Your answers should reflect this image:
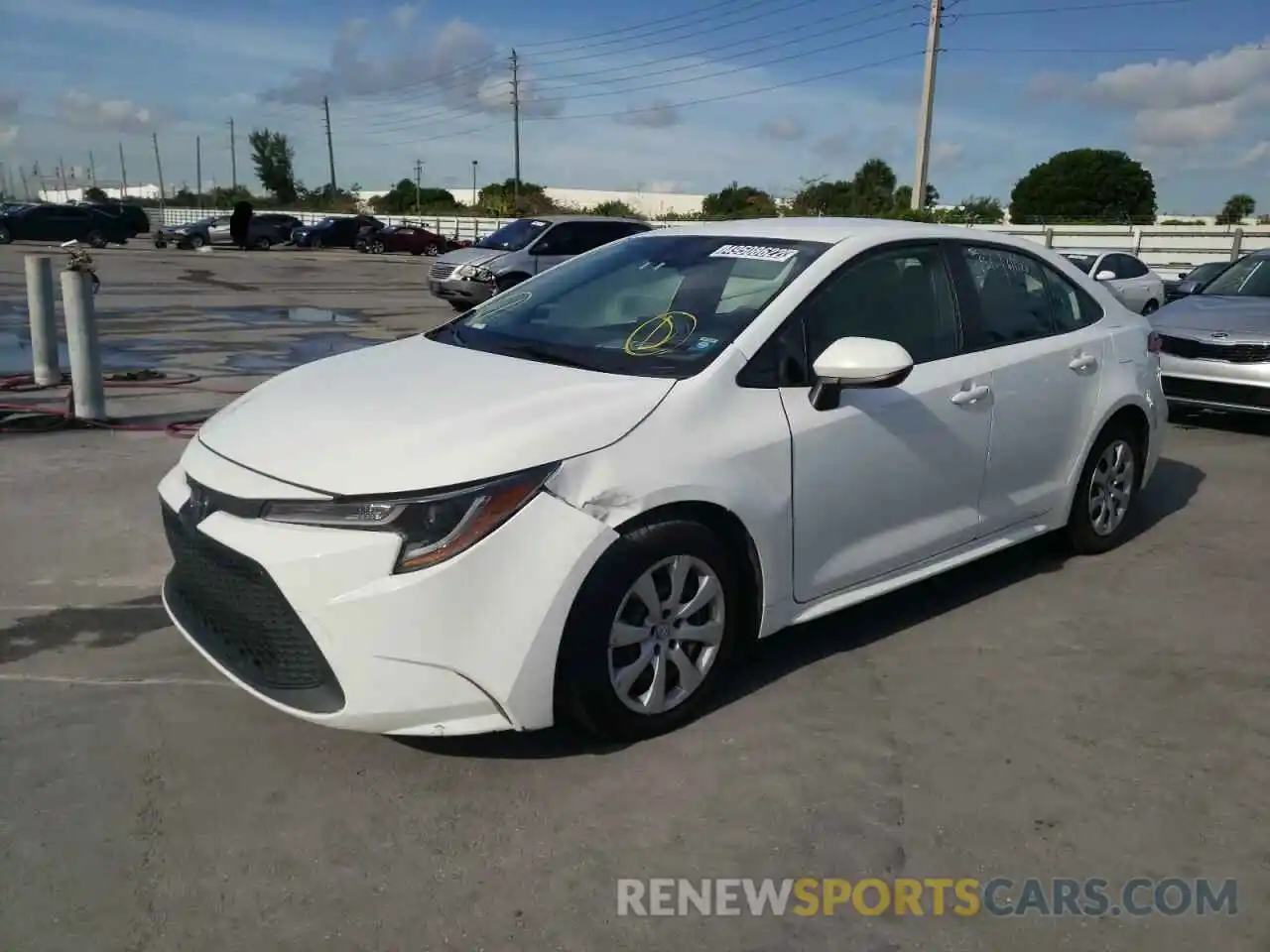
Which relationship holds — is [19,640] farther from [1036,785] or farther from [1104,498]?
[1104,498]

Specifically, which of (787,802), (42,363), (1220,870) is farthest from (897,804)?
(42,363)

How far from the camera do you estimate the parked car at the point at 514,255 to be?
56.8ft

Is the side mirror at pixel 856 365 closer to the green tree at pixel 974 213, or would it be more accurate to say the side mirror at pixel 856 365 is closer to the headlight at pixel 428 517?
the headlight at pixel 428 517

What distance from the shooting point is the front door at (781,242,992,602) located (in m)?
3.75

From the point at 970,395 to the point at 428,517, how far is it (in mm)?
2375

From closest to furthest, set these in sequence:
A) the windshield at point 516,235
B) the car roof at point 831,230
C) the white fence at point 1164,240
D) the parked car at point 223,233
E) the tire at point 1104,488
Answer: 1. the car roof at point 831,230
2. the tire at point 1104,488
3. the windshield at point 516,235
4. the white fence at point 1164,240
5. the parked car at point 223,233

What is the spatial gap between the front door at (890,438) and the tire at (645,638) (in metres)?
0.37

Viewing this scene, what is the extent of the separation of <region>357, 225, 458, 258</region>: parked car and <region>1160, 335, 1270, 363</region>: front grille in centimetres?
3662

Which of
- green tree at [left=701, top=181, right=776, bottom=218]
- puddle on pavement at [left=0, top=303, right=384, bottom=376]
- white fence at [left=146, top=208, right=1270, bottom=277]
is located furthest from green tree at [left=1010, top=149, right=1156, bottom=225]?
puddle on pavement at [left=0, top=303, right=384, bottom=376]

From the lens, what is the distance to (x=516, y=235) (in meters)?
18.7

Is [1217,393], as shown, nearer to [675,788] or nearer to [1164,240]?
[675,788]

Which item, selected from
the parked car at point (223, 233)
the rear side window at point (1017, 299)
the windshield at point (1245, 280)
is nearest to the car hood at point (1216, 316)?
the windshield at point (1245, 280)

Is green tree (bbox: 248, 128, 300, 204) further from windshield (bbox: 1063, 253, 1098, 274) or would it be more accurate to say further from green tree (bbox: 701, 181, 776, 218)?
windshield (bbox: 1063, 253, 1098, 274)

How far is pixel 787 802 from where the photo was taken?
3148mm
